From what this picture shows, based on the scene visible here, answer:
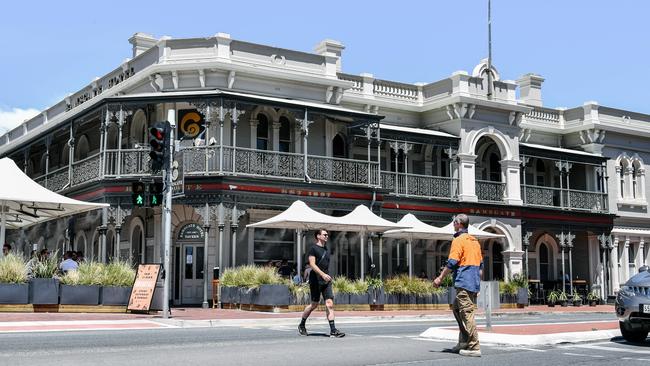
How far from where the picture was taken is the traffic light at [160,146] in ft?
55.0

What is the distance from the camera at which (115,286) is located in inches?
717

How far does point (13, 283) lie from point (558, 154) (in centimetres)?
2454

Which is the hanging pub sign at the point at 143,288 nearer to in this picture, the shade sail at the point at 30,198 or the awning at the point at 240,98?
the shade sail at the point at 30,198

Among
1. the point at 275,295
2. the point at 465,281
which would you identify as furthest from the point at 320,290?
the point at 275,295

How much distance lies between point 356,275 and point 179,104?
9.17 m

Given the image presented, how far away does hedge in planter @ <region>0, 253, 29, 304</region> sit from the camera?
16.8 m

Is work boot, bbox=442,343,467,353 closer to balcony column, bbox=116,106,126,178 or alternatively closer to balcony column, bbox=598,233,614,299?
balcony column, bbox=116,106,126,178

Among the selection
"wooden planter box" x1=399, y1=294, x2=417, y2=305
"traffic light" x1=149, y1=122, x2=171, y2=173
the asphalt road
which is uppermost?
"traffic light" x1=149, y1=122, x2=171, y2=173

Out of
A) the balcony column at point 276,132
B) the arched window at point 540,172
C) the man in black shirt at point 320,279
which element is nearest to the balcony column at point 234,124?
the balcony column at point 276,132

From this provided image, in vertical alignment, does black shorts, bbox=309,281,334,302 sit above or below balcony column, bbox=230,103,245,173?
below

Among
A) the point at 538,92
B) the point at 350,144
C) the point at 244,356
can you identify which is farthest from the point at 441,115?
the point at 244,356

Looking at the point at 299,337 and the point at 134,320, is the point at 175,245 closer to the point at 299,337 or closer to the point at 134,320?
the point at 134,320

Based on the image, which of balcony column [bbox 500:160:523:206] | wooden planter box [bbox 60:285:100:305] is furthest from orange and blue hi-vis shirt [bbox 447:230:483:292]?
balcony column [bbox 500:160:523:206]

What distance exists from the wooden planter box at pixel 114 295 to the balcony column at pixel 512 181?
1936 cm
